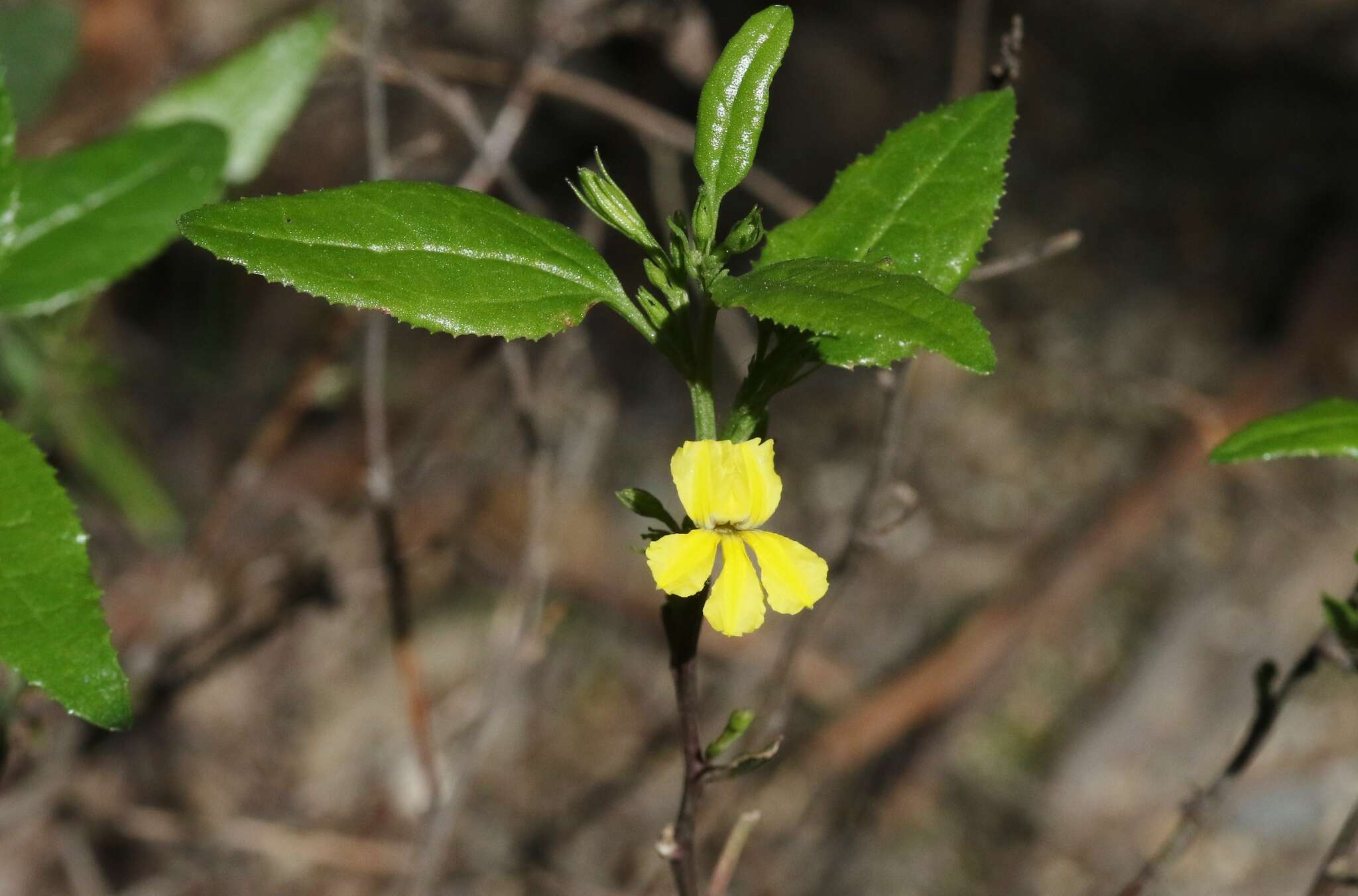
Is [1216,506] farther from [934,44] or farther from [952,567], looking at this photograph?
[934,44]

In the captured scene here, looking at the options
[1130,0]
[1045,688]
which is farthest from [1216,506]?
[1130,0]

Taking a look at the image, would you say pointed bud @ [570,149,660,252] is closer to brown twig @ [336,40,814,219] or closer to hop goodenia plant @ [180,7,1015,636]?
hop goodenia plant @ [180,7,1015,636]

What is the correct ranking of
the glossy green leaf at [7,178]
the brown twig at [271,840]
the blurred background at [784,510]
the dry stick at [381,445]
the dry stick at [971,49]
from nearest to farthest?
1. the glossy green leaf at [7,178]
2. the dry stick at [381,445]
3. the dry stick at [971,49]
4. the brown twig at [271,840]
5. the blurred background at [784,510]

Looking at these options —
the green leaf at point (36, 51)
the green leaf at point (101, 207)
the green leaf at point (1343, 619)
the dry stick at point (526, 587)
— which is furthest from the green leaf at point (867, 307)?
the green leaf at point (36, 51)

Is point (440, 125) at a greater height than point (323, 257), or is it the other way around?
point (440, 125)

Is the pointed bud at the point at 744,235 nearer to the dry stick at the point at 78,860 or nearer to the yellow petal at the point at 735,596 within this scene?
the yellow petal at the point at 735,596
